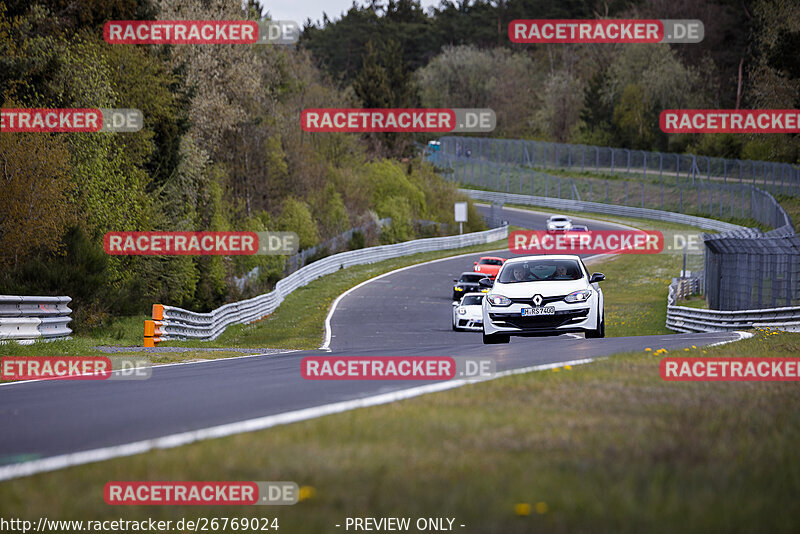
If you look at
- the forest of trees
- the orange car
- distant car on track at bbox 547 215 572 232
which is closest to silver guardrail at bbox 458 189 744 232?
the forest of trees

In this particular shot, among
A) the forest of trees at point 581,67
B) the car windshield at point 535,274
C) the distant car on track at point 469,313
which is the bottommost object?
the distant car on track at point 469,313

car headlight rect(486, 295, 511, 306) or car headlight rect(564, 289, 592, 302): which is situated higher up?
car headlight rect(564, 289, 592, 302)

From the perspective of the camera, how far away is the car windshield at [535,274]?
18.7m

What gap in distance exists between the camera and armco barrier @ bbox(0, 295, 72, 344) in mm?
17297

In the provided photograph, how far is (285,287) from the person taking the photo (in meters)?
44.5

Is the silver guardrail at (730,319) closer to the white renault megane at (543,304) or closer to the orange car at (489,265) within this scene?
the white renault megane at (543,304)

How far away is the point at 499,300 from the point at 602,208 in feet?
217

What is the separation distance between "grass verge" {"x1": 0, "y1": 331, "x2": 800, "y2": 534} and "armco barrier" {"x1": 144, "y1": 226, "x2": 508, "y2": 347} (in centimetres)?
1592

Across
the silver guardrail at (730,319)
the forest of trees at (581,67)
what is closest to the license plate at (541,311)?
the silver guardrail at (730,319)

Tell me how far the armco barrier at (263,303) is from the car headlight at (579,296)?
926cm

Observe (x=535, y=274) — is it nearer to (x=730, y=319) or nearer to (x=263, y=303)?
(x=730, y=319)

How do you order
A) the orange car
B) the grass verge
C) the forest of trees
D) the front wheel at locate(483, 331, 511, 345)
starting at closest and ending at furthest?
the grass verge
the front wheel at locate(483, 331, 511, 345)
the orange car
the forest of trees

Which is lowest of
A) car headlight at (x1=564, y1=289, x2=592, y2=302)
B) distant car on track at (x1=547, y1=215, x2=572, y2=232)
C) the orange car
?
car headlight at (x1=564, y1=289, x2=592, y2=302)

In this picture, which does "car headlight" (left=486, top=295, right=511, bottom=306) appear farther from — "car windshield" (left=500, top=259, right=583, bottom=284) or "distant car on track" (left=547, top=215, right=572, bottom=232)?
"distant car on track" (left=547, top=215, right=572, bottom=232)
